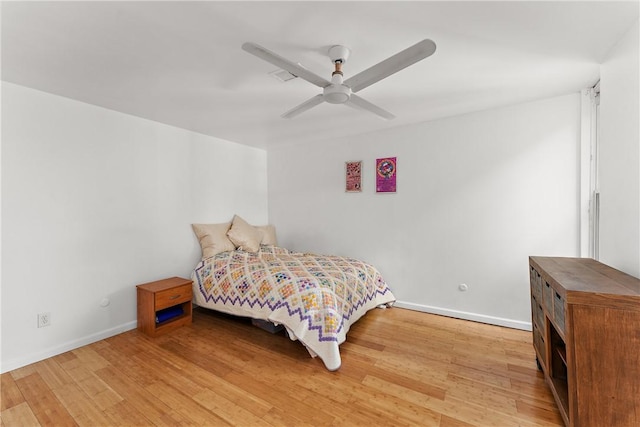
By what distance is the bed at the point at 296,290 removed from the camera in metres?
2.28

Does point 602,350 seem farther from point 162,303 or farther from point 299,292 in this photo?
point 162,303

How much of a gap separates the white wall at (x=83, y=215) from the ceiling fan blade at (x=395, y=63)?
8.53 feet

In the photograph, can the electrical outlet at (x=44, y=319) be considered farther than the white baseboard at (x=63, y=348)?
Yes

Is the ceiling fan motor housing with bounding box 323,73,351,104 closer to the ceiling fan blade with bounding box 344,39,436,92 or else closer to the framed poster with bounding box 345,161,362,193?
the ceiling fan blade with bounding box 344,39,436,92

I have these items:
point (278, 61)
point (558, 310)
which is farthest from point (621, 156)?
point (278, 61)

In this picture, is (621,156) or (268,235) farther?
(268,235)

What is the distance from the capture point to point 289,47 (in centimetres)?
177

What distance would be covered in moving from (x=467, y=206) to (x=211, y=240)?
3210mm

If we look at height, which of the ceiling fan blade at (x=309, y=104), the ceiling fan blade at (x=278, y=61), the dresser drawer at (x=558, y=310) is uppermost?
the ceiling fan blade at (x=278, y=61)

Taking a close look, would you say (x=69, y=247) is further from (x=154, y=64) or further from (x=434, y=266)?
(x=434, y=266)

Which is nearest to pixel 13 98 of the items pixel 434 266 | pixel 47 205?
pixel 47 205

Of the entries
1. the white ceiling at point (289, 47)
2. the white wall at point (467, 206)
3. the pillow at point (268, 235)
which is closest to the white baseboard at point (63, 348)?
the pillow at point (268, 235)

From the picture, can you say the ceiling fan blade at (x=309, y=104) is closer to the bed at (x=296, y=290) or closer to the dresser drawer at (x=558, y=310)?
the bed at (x=296, y=290)

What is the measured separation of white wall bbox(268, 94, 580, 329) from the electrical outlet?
3082 mm
